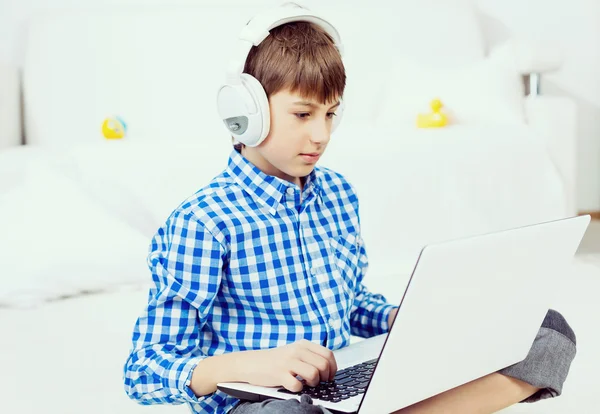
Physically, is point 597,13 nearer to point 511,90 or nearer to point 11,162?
point 511,90

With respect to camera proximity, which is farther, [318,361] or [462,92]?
[462,92]

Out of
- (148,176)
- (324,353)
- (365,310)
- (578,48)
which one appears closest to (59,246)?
(148,176)

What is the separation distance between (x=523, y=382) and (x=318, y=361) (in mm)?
295

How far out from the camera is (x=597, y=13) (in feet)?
9.84

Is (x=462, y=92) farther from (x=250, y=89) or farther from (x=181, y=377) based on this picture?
(x=181, y=377)

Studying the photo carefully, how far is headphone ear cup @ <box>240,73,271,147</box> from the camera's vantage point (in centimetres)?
87

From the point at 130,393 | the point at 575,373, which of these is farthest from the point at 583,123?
the point at 130,393

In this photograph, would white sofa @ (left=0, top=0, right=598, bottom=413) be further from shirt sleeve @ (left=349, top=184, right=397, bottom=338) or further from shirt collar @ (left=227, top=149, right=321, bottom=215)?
shirt collar @ (left=227, top=149, right=321, bottom=215)

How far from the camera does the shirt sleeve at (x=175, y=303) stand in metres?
0.81

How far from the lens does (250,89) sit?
877 millimetres

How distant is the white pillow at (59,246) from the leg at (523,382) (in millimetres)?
1097

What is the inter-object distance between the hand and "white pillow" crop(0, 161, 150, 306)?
1105 mm

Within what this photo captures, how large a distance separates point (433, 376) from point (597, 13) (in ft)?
8.61

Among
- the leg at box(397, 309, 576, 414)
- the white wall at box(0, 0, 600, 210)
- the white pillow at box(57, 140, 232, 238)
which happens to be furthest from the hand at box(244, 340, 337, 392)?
the white wall at box(0, 0, 600, 210)
